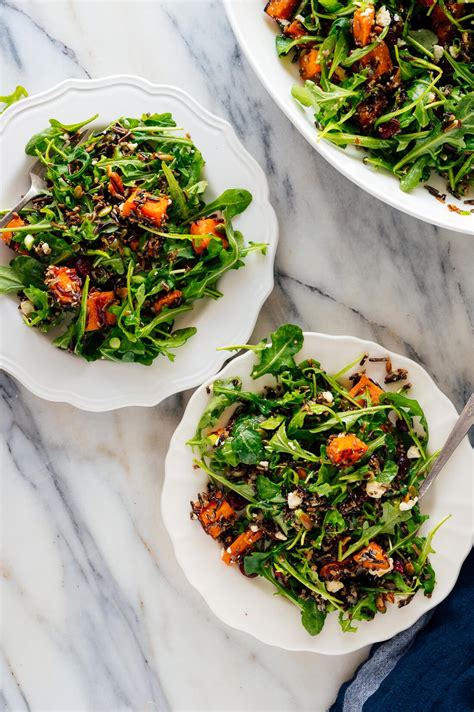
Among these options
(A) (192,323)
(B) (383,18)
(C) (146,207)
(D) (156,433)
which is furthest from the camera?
(D) (156,433)

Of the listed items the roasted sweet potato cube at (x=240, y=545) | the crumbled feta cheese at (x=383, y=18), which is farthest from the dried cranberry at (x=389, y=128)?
the roasted sweet potato cube at (x=240, y=545)

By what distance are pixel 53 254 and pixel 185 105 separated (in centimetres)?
42

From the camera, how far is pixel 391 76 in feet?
4.34

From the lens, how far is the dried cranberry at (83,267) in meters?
1.41

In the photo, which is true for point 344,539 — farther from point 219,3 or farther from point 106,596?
point 219,3

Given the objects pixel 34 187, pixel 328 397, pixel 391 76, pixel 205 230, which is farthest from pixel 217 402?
pixel 391 76

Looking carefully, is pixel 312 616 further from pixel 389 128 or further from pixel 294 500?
pixel 389 128

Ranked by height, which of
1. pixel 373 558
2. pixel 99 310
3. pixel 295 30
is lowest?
pixel 373 558

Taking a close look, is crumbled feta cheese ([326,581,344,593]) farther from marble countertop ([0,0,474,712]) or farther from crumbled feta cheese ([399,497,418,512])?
marble countertop ([0,0,474,712])

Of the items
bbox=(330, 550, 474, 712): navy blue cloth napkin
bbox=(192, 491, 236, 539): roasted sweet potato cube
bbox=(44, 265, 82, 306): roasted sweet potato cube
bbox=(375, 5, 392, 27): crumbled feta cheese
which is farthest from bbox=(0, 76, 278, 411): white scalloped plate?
bbox=(330, 550, 474, 712): navy blue cloth napkin

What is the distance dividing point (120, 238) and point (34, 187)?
212 millimetres

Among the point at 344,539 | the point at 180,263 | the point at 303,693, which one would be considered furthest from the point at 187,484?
the point at 303,693

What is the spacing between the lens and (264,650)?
5.48 feet

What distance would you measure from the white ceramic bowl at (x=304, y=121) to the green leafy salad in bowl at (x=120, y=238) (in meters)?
0.22
